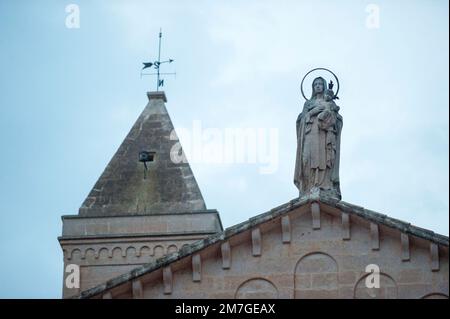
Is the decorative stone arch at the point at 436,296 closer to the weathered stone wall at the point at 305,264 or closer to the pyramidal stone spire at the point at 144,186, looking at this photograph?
the weathered stone wall at the point at 305,264

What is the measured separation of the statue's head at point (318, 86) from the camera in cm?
4338

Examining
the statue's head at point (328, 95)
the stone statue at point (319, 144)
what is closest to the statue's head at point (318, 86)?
the stone statue at point (319, 144)

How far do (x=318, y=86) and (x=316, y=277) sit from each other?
5.69 metres

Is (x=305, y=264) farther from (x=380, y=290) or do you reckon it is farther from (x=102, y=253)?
(x=102, y=253)

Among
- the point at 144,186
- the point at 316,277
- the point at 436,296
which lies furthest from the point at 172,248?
the point at 436,296

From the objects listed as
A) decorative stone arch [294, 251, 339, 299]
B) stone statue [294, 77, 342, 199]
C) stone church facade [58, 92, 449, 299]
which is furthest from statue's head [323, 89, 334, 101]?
decorative stone arch [294, 251, 339, 299]

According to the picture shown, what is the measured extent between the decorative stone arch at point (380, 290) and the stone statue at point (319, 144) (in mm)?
2593

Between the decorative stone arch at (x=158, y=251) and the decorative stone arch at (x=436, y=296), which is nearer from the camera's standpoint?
the decorative stone arch at (x=436, y=296)

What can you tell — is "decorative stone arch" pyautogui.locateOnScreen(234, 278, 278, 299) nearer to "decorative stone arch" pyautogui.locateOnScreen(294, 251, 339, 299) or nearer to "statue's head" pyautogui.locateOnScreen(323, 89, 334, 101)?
"decorative stone arch" pyautogui.locateOnScreen(294, 251, 339, 299)

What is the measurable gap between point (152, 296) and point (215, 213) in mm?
17748

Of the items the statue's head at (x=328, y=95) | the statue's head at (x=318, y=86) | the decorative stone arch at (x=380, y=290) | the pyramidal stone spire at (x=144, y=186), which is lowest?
the decorative stone arch at (x=380, y=290)

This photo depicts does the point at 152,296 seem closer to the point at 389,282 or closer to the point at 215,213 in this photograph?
the point at 389,282

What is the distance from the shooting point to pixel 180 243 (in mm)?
58312

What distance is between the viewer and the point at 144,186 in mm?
59188
